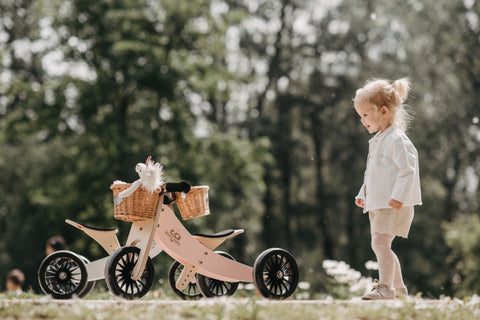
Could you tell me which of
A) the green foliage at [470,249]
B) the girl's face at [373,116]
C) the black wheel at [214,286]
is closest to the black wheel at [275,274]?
the black wheel at [214,286]

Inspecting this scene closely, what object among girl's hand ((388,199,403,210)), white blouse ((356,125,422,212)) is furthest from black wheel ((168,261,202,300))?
girl's hand ((388,199,403,210))

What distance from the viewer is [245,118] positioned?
83.4 ft

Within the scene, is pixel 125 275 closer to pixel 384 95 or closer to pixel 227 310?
pixel 227 310

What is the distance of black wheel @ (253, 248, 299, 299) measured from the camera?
5215mm

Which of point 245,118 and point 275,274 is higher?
point 245,118

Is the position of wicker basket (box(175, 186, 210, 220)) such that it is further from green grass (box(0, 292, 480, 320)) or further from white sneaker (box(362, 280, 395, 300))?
white sneaker (box(362, 280, 395, 300))

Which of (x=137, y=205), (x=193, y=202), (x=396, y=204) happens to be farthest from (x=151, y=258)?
(x=396, y=204)

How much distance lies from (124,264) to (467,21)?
20.3 metres

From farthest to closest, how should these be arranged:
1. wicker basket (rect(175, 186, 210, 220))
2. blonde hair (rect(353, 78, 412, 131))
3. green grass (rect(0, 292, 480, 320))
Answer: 1. wicker basket (rect(175, 186, 210, 220))
2. blonde hair (rect(353, 78, 412, 131))
3. green grass (rect(0, 292, 480, 320))

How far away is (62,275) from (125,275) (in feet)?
1.88

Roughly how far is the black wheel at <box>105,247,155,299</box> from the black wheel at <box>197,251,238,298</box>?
0.73 meters

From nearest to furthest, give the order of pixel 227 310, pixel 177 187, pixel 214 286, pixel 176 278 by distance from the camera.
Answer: pixel 227 310
pixel 177 187
pixel 214 286
pixel 176 278

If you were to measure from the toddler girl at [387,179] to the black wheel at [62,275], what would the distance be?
93.0 inches

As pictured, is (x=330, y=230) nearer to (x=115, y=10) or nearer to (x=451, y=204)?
(x=451, y=204)
